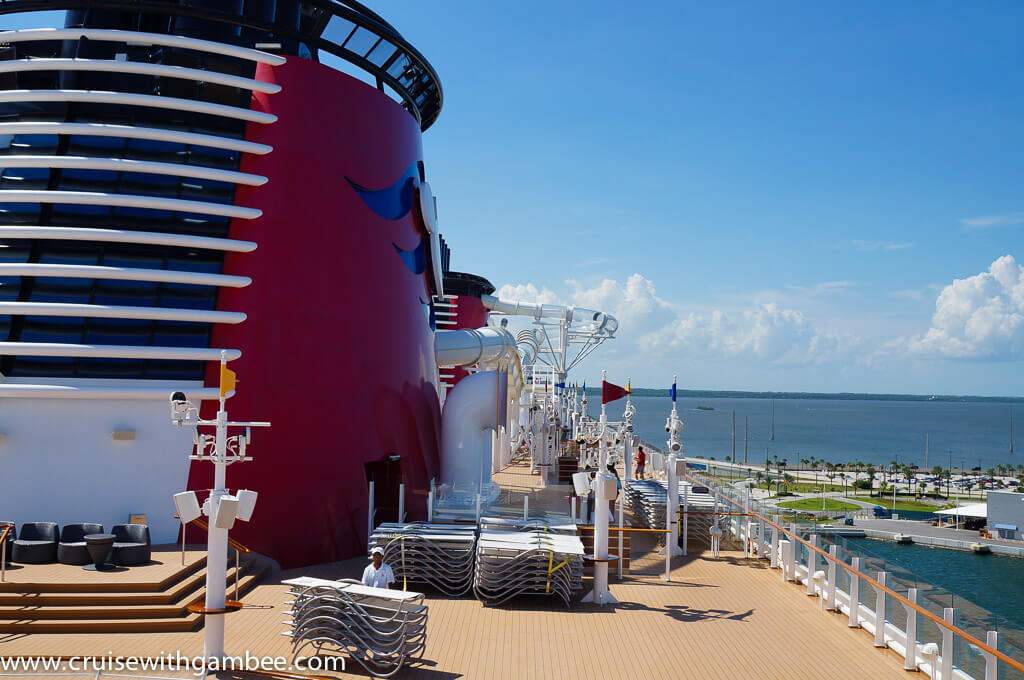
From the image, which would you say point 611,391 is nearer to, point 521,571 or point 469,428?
point 521,571

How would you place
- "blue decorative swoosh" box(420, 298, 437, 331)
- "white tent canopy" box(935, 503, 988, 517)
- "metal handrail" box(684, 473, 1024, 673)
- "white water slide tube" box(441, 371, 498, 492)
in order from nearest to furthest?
"metal handrail" box(684, 473, 1024, 673), "white water slide tube" box(441, 371, 498, 492), "blue decorative swoosh" box(420, 298, 437, 331), "white tent canopy" box(935, 503, 988, 517)

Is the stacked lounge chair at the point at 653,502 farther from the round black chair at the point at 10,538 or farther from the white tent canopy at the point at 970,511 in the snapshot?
the white tent canopy at the point at 970,511

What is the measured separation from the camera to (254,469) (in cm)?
1306

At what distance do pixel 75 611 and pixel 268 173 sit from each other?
790cm

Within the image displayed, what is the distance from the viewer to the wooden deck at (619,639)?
880cm

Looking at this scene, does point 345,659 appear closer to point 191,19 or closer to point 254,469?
point 254,469

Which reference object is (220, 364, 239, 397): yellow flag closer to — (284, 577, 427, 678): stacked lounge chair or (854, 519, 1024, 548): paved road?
(284, 577, 427, 678): stacked lounge chair

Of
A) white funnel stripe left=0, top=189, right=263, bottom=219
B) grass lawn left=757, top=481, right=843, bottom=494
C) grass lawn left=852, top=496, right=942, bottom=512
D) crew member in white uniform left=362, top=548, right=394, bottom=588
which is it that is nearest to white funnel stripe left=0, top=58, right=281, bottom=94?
white funnel stripe left=0, top=189, right=263, bottom=219

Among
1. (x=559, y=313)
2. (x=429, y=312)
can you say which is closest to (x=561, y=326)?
(x=559, y=313)

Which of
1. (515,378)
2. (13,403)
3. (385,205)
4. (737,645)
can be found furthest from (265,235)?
(515,378)

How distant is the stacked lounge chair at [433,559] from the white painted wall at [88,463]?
3761 mm

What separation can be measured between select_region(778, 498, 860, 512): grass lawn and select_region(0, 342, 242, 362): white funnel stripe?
52.1 metres

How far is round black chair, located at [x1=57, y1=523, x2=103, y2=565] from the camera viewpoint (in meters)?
11.2

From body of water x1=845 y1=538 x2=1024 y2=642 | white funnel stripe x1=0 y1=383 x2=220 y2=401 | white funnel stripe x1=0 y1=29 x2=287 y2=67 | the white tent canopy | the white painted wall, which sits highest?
white funnel stripe x1=0 y1=29 x2=287 y2=67
